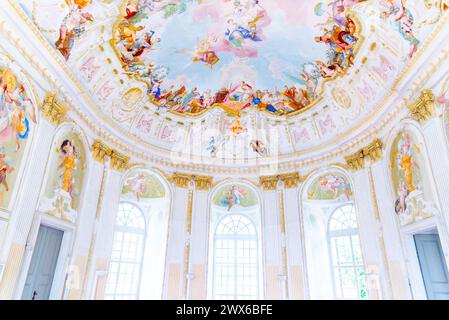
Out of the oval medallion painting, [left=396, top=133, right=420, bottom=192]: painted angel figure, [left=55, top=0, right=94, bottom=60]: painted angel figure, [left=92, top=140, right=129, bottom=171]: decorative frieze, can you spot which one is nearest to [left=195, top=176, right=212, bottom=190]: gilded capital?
the oval medallion painting

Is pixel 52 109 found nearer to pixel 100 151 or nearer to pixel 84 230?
pixel 100 151

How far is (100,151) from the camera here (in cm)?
1406

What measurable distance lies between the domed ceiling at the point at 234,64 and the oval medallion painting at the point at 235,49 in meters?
0.05

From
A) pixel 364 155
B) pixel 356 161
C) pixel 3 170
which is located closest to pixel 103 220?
pixel 3 170

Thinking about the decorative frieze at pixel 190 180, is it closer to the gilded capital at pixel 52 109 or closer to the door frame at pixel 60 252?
the door frame at pixel 60 252

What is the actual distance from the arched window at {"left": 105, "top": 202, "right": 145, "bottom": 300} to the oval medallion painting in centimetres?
655

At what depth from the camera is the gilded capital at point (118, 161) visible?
1480 cm

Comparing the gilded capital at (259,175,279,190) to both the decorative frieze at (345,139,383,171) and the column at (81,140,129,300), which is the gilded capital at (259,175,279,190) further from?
the column at (81,140,129,300)

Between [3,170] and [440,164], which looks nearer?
[3,170]

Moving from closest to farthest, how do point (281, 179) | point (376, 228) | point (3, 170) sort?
point (3, 170) < point (376, 228) < point (281, 179)

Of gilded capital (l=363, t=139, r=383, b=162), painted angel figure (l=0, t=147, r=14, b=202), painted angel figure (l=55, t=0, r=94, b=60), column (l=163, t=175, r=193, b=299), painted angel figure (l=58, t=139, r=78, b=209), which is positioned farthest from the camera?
column (l=163, t=175, r=193, b=299)

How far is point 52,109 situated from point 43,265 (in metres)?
5.66

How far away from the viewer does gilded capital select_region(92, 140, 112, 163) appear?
13.9 meters
